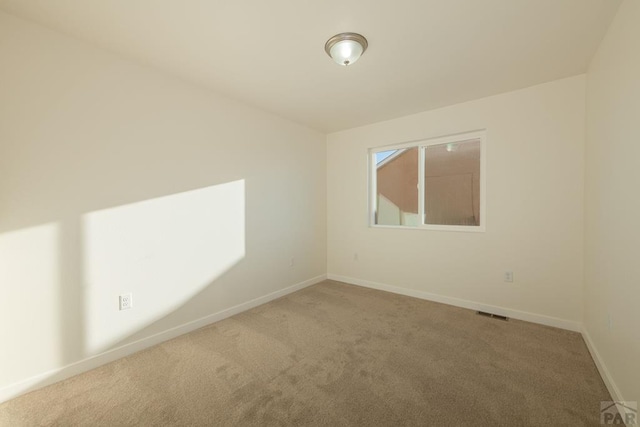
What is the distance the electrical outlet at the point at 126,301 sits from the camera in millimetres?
2096

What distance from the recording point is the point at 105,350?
6.61 ft

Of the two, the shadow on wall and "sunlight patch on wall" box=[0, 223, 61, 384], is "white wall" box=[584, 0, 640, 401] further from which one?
"sunlight patch on wall" box=[0, 223, 61, 384]

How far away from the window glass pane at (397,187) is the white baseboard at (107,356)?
2.29 metres

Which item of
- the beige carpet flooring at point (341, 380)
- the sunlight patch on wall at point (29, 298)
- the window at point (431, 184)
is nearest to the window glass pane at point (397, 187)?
the window at point (431, 184)

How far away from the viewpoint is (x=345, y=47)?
1904 millimetres

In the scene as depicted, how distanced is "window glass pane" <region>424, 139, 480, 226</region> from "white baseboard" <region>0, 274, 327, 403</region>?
8.66ft

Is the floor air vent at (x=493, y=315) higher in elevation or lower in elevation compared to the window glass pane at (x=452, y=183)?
lower

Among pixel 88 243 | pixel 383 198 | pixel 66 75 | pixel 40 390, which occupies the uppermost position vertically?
pixel 66 75

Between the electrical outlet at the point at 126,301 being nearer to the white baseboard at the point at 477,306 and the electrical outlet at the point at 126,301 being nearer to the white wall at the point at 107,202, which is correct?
the white wall at the point at 107,202

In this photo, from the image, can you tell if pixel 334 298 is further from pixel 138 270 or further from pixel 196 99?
pixel 196 99

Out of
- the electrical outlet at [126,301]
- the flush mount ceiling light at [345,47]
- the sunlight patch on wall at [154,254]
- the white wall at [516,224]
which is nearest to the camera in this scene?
the flush mount ceiling light at [345,47]

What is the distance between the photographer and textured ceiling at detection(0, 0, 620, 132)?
1.60 metres

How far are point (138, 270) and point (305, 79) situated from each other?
7.60 feet

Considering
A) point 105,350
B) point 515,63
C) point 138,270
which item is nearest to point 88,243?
point 138,270
